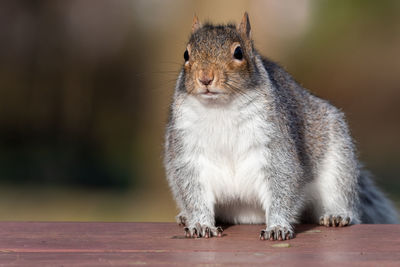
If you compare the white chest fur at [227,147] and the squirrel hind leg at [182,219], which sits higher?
the white chest fur at [227,147]

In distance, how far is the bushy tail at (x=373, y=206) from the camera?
3.79m

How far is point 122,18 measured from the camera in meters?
8.05

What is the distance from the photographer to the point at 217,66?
9.32 feet

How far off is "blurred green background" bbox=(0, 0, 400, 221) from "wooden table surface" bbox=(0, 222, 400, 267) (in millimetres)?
3779

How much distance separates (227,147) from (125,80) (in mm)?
5502

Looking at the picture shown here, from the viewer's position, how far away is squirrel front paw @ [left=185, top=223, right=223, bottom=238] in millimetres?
2832

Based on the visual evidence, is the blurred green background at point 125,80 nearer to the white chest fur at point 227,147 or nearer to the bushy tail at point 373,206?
the bushy tail at point 373,206

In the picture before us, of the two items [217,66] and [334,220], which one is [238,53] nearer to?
[217,66]

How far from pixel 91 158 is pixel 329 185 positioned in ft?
16.7

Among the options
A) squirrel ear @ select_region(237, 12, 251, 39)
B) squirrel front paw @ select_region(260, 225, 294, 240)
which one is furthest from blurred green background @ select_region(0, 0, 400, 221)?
squirrel front paw @ select_region(260, 225, 294, 240)

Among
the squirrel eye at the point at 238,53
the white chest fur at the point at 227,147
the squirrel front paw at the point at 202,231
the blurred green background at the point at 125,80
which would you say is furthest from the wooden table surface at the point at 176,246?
the blurred green background at the point at 125,80

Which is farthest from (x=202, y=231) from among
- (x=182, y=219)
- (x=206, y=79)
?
(x=206, y=79)

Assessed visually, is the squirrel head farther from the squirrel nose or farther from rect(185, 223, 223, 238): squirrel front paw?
rect(185, 223, 223, 238): squirrel front paw

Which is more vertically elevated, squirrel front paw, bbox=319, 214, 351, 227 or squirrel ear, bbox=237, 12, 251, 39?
squirrel ear, bbox=237, 12, 251, 39
